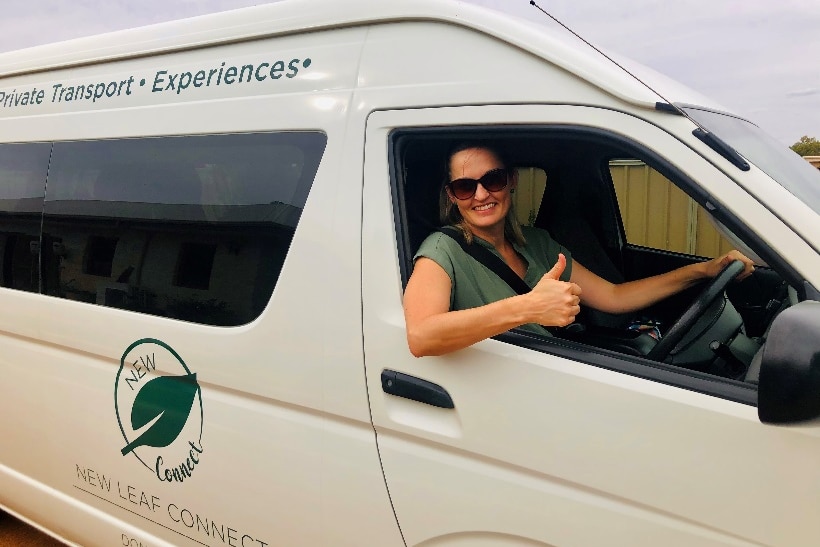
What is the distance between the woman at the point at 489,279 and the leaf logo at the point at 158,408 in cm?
95

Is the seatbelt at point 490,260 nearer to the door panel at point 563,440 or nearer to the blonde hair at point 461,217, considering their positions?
the blonde hair at point 461,217

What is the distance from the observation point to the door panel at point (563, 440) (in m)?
1.34

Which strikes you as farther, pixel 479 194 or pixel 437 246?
pixel 479 194

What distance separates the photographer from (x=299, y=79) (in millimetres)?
2029

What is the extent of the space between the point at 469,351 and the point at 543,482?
0.36 m

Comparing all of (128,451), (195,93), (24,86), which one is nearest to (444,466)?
(128,451)

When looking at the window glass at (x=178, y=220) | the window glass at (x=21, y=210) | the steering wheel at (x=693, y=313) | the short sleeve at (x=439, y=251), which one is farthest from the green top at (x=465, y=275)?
the window glass at (x=21, y=210)

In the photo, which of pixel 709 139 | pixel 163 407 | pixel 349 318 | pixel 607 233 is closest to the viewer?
pixel 709 139

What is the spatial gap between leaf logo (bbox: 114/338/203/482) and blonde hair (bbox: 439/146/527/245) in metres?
1.00

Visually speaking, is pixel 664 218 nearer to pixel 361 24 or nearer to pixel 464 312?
pixel 361 24

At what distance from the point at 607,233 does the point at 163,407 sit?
2269 millimetres

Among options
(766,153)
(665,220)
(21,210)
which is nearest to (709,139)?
(766,153)

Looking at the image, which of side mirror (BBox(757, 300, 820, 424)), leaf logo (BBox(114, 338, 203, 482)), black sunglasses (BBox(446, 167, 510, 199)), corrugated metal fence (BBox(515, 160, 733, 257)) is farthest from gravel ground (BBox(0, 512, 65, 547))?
corrugated metal fence (BBox(515, 160, 733, 257))

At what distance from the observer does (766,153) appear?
5.92 feet
